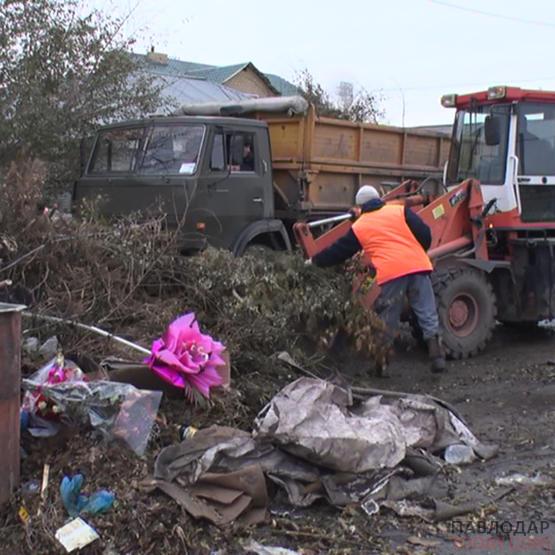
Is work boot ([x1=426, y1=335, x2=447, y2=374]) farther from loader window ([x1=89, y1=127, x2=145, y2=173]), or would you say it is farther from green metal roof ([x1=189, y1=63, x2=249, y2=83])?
green metal roof ([x1=189, y1=63, x2=249, y2=83])

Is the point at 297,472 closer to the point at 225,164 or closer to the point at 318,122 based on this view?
the point at 225,164

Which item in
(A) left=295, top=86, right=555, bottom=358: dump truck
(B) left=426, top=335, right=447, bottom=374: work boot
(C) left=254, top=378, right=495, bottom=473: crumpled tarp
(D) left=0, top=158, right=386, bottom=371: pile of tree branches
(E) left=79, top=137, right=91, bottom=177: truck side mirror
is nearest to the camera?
(C) left=254, top=378, right=495, bottom=473: crumpled tarp

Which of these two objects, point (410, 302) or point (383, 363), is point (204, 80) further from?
point (383, 363)

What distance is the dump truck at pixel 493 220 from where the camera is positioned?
24.5ft

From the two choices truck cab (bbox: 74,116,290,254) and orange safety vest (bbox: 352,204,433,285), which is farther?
truck cab (bbox: 74,116,290,254)

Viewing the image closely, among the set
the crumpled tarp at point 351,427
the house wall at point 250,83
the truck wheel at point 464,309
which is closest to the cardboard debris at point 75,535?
the crumpled tarp at point 351,427

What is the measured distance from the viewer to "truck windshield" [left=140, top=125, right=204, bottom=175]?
761 centimetres

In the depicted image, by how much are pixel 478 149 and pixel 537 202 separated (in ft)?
2.70

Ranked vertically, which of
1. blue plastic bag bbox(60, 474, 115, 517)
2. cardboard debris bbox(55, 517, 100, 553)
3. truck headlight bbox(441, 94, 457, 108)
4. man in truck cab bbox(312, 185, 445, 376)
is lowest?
cardboard debris bbox(55, 517, 100, 553)

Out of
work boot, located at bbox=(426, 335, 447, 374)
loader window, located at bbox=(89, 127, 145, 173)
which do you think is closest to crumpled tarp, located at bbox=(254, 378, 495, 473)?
work boot, located at bbox=(426, 335, 447, 374)

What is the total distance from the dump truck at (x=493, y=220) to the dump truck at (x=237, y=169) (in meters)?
0.77

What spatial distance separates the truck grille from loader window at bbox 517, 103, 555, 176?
0.16 meters

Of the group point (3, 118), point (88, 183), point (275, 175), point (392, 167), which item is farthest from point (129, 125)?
point (392, 167)

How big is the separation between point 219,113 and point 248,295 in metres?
3.74
